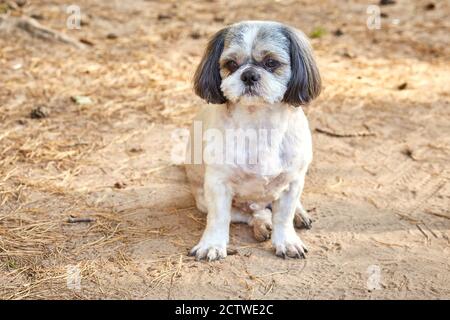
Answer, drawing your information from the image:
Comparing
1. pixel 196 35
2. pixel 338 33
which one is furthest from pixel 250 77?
pixel 338 33

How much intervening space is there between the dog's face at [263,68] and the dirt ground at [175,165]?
3.55ft

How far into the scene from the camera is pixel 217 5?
33.9 feet

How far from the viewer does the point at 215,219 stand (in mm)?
4305

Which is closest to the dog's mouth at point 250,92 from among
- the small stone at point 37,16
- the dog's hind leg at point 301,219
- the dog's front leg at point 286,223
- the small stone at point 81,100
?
the dog's front leg at point 286,223

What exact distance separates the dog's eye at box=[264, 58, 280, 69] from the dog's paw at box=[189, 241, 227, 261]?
1212 millimetres

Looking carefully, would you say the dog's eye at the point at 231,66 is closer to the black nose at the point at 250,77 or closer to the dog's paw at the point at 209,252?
the black nose at the point at 250,77

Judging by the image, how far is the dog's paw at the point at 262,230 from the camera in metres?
4.49

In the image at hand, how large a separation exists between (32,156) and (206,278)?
2499 millimetres

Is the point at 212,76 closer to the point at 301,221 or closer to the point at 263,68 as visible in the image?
the point at 263,68

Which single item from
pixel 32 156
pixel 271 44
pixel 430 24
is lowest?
pixel 32 156

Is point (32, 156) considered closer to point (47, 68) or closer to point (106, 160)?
point (106, 160)

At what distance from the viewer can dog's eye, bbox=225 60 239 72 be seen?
4.04 meters

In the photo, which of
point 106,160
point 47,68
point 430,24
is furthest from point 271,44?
point 430,24

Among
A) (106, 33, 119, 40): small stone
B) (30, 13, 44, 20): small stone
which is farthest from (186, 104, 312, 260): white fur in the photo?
(30, 13, 44, 20): small stone
